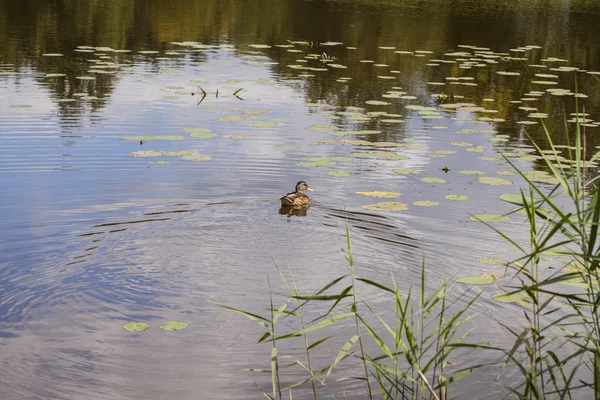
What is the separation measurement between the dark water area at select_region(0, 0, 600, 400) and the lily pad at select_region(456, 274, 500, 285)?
0.21 feet

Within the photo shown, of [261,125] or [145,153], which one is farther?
[261,125]

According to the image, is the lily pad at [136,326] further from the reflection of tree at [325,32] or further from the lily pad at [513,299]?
the reflection of tree at [325,32]

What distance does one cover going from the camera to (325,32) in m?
20.8

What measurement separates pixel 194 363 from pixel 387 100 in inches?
326

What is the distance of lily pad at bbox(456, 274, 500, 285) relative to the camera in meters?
5.30

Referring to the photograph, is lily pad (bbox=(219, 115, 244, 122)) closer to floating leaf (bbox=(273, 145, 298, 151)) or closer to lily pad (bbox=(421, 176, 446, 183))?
floating leaf (bbox=(273, 145, 298, 151))

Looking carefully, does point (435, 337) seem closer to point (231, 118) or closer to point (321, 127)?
point (321, 127)

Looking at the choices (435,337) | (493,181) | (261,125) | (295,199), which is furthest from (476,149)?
(435,337)

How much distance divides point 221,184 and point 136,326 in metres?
2.86

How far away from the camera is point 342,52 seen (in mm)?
17266

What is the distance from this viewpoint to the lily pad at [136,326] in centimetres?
456

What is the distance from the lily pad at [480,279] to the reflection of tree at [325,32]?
5677mm

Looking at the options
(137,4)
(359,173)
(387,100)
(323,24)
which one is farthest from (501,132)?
(137,4)

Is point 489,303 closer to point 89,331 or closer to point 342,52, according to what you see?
point 89,331
